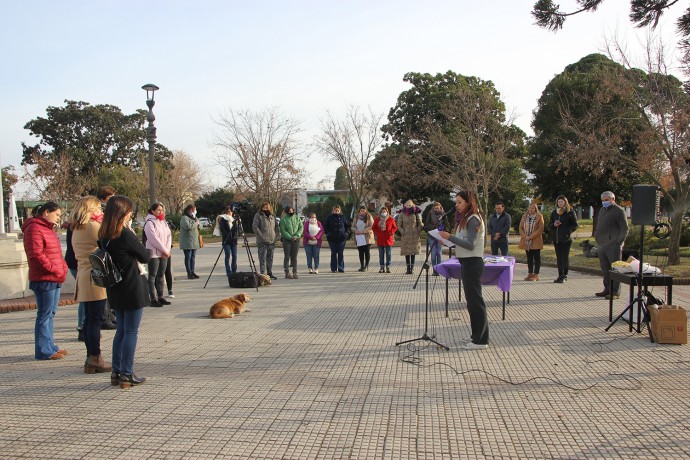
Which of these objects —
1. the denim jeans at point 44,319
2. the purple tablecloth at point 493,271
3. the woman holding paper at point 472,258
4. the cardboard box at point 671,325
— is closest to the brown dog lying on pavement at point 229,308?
the denim jeans at point 44,319

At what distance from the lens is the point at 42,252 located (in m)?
6.29

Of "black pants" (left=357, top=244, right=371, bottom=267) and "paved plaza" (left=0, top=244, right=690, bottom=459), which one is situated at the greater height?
"black pants" (left=357, top=244, right=371, bottom=267)

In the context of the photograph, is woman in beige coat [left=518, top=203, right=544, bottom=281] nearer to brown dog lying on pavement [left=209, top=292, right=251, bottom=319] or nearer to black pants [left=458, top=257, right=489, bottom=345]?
black pants [left=458, top=257, right=489, bottom=345]

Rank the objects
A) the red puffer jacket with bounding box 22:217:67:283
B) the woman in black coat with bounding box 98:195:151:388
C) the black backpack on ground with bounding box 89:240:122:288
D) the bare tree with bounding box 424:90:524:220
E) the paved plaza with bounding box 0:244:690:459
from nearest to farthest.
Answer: the paved plaza with bounding box 0:244:690:459, the black backpack on ground with bounding box 89:240:122:288, the woman in black coat with bounding box 98:195:151:388, the red puffer jacket with bounding box 22:217:67:283, the bare tree with bounding box 424:90:524:220

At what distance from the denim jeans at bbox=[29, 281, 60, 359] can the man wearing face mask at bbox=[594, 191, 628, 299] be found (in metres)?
8.44

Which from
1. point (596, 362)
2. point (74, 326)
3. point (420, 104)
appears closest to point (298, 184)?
point (420, 104)

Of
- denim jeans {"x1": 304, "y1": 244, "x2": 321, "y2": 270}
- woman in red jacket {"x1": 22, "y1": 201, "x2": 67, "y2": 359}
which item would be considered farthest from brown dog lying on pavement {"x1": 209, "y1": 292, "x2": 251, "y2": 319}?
denim jeans {"x1": 304, "y1": 244, "x2": 321, "y2": 270}

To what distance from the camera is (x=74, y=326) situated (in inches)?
328

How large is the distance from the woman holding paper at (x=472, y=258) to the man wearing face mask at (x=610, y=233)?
162 inches

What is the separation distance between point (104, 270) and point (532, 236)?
9917 mm

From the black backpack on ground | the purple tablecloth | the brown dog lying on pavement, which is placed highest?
the black backpack on ground

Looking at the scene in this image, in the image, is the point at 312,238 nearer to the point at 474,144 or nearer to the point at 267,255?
the point at 267,255

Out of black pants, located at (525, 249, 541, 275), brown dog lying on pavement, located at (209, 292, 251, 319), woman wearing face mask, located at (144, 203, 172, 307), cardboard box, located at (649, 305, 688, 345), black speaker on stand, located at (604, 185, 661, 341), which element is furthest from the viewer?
black pants, located at (525, 249, 541, 275)

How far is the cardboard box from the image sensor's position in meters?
6.59
